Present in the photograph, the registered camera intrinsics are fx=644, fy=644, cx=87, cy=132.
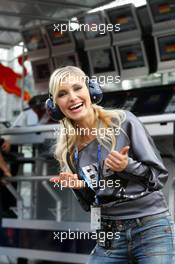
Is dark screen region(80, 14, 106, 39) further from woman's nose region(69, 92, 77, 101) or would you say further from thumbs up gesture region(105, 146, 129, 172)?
thumbs up gesture region(105, 146, 129, 172)

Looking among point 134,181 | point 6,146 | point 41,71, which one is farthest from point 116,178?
point 41,71

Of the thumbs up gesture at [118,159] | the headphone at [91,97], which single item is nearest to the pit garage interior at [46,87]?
the headphone at [91,97]

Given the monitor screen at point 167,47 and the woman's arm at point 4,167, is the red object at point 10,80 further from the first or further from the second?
the monitor screen at point 167,47

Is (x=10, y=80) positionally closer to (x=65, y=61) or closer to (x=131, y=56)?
(x=65, y=61)

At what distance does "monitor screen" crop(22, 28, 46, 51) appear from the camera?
5324 millimetres

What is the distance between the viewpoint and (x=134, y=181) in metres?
2.22

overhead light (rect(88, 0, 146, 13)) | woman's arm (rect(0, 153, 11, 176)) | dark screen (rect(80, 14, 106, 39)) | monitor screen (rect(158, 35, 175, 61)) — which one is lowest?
woman's arm (rect(0, 153, 11, 176))

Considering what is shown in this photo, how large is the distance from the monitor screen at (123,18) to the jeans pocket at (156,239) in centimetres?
278

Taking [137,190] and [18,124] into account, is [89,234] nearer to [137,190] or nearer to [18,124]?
[18,124]

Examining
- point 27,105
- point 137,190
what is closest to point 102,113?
point 137,190

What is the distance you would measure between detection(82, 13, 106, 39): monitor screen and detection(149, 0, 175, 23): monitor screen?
0.42 metres

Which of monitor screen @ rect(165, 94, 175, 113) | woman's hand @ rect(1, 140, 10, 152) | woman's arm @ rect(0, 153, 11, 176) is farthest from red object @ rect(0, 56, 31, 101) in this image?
monitor screen @ rect(165, 94, 175, 113)

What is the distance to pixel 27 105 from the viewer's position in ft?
18.5

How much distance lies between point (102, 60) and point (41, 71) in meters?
0.67
